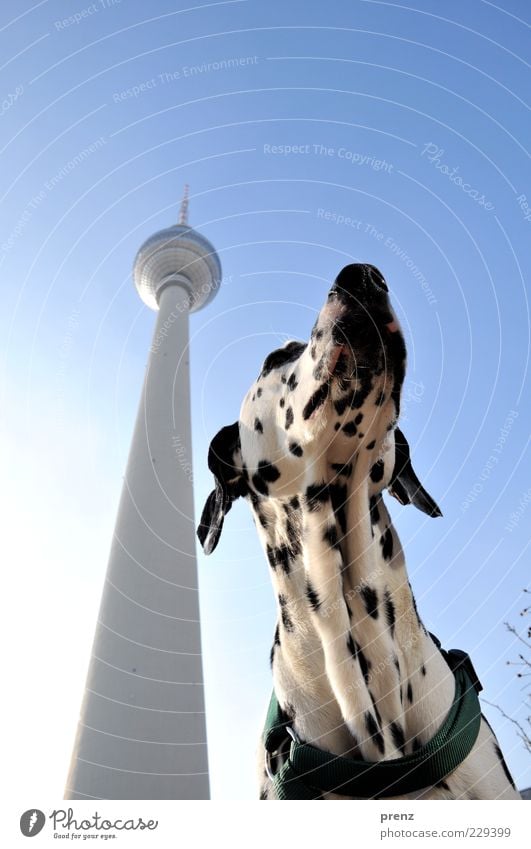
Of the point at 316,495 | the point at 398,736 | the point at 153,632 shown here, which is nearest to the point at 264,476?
the point at 316,495

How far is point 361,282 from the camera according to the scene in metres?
3.20

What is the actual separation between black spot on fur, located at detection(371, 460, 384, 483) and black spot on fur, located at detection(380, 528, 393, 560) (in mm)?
309

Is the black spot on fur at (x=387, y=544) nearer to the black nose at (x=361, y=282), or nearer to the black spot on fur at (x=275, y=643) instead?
the black spot on fur at (x=275, y=643)

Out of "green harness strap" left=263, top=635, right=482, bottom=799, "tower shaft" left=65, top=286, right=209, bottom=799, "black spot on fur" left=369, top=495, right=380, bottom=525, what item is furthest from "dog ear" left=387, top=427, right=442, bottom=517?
"tower shaft" left=65, top=286, right=209, bottom=799

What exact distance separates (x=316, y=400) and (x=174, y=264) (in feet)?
166

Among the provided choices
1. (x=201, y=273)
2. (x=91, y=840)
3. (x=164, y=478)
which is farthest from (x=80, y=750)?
(x=201, y=273)

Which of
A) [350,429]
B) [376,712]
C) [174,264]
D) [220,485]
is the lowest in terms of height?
[376,712]

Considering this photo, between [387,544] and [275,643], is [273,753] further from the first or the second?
[387,544]

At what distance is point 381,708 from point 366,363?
1638mm

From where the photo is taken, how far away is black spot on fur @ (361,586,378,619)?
3.28 meters

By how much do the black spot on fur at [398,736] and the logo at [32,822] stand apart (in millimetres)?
1810

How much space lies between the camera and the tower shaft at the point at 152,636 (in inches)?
1045

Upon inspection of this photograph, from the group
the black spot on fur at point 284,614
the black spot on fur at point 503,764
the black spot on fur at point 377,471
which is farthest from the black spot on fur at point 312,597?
the black spot on fur at point 503,764

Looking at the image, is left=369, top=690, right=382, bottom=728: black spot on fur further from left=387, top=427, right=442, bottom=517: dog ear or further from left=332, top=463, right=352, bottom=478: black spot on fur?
left=387, top=427, right=442, bottom=517: dog ear
